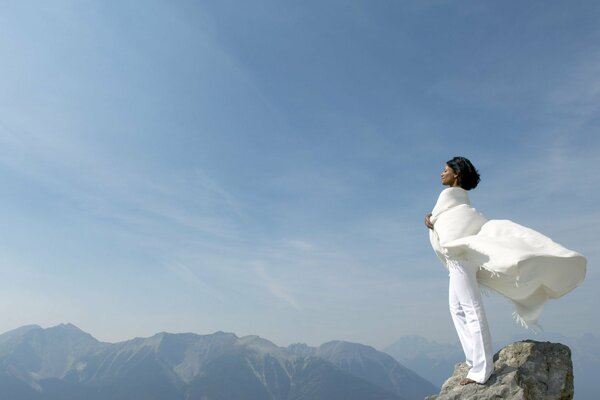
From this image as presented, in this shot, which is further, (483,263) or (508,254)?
(483,263)

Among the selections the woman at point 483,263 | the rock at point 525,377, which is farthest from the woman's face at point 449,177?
the rock at point 525,377

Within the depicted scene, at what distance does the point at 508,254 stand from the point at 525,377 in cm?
244

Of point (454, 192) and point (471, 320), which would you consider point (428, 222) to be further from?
point (471, 320)

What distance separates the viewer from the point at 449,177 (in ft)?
29.7

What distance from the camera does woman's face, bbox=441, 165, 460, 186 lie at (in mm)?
8992

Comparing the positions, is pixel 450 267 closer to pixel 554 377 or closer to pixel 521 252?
pixel 521 252

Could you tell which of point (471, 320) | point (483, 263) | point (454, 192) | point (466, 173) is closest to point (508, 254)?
point (483, 263)

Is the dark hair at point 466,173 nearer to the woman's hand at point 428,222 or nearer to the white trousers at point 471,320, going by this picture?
the woman's hand at point 428,222

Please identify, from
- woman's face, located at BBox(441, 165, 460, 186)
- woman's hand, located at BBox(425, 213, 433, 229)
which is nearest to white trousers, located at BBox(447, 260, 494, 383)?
woman's hand, located at BBox(425, 213, 433, 229)

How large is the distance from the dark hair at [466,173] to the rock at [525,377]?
3.41m

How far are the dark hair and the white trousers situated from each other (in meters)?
1.56

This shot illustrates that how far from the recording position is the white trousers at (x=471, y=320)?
806 centimetres

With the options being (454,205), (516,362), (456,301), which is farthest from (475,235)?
(516,362)

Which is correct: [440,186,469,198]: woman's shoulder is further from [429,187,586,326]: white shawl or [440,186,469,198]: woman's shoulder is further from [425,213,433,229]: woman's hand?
[425,213,433,229]: woman's hand
